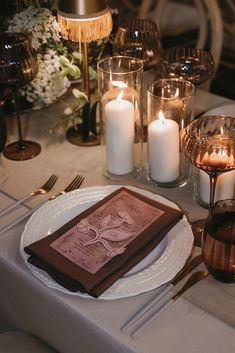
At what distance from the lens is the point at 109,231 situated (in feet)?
3.31

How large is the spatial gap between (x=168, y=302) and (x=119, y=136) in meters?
0.43

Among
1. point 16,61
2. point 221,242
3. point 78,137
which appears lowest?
point 78,137

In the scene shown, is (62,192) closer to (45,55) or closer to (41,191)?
(41,191)

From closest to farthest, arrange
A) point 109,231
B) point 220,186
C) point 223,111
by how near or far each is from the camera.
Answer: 1. point 109,231
2. point 220,186
3. point 223,111

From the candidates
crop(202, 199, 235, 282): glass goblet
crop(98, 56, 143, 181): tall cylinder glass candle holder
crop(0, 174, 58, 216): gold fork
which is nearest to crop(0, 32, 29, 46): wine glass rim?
crop(98, 56, 143, 181): tall cylinder glass candle holder

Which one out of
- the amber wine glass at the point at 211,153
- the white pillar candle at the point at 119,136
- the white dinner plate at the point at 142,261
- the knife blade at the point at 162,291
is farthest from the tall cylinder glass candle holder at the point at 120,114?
the knife blade at the point at 162,291

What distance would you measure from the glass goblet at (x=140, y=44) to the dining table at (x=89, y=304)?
28cm

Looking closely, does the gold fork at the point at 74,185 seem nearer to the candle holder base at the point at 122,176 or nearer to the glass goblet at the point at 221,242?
the candle holder base at the point at 122,176

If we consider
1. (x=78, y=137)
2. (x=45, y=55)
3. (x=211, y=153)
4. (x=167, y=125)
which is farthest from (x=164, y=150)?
(x=45, y=55)

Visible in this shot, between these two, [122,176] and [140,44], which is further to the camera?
[140,44]

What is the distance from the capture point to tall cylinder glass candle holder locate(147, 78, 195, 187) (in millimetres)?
1165

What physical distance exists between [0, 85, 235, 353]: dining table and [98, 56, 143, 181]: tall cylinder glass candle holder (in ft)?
0.12

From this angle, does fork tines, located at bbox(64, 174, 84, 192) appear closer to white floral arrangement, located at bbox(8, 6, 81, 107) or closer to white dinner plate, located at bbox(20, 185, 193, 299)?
white dinner plate, located at bbox(20, 185, 193, 299)

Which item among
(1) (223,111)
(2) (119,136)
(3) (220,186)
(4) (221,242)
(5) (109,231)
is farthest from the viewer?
(1) (223,111)
